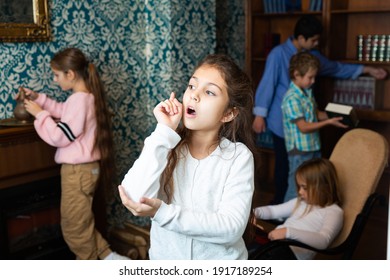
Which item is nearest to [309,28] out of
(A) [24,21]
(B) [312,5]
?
(B) [312,5]

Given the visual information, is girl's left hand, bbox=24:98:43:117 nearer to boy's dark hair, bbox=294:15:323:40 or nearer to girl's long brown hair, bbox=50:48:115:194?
girl's long brown hair, bbox=50:48:115:194

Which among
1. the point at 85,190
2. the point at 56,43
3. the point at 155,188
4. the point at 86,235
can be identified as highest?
the point at 56,43

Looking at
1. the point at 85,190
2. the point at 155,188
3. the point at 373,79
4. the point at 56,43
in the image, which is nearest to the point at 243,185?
the point at 155,188

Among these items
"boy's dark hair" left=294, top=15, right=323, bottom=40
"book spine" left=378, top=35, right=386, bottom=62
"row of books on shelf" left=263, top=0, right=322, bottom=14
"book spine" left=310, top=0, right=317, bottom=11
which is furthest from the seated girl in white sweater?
"row of books on shelf" left=263, top=0, right=322, bottom=14

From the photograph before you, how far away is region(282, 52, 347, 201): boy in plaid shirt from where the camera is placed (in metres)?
3.46

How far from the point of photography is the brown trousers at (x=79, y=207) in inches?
122

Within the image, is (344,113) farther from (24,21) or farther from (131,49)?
(24,21)

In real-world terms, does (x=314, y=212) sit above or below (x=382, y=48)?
below

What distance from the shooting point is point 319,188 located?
8.71 ft

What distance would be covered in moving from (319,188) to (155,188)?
1443mm

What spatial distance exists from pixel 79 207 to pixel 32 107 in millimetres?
620

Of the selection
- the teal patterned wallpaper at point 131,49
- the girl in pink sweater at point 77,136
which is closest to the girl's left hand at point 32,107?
the girl in pink sweater at point 77,136

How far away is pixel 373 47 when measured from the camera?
13.6 feet
